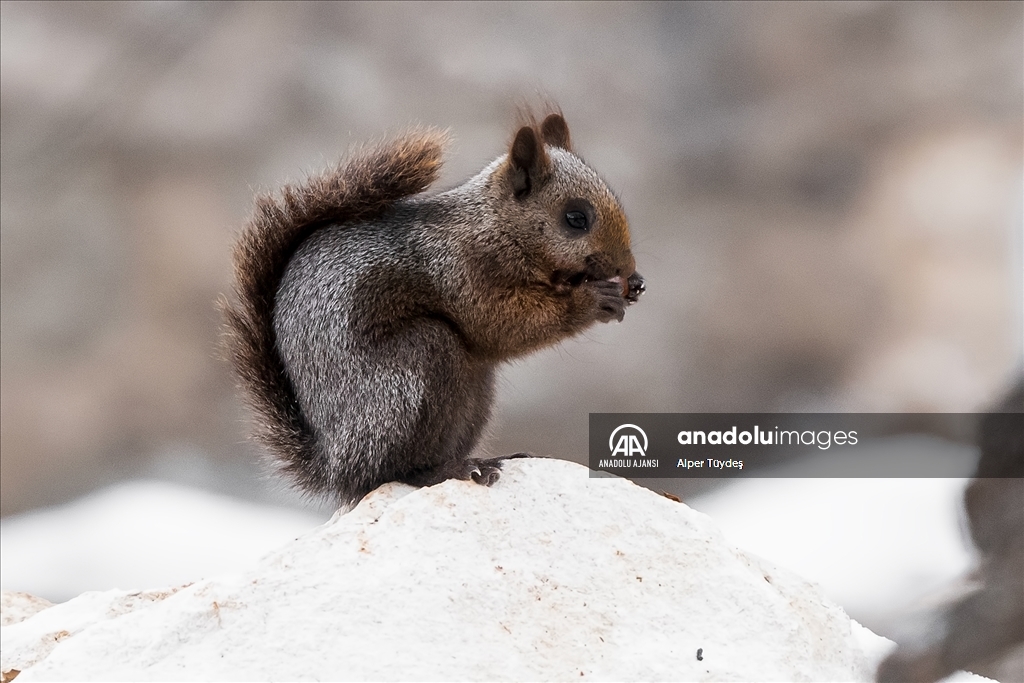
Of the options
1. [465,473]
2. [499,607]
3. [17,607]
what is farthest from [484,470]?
[17,607]

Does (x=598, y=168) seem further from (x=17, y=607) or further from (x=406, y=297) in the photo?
(x=17, y=607)

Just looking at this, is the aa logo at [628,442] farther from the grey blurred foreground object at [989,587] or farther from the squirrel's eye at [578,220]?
the grey blurred foreground object at [989,587]

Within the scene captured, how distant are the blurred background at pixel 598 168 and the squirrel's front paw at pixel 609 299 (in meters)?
0.52

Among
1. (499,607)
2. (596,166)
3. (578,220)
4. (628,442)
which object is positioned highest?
(596,166)

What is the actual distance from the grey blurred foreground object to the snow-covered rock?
74 millimetres

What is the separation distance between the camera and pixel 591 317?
5.73 feet

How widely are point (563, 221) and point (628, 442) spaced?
443 millimetres

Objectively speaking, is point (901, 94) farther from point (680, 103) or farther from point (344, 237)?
point (344, 237)

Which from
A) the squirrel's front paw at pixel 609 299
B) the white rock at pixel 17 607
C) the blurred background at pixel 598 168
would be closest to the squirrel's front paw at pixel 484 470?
the squirrel's front paw at pixel 609 299

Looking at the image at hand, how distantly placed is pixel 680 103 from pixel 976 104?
29.5 inches

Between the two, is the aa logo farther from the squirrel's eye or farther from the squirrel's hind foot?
the squirrel's eye

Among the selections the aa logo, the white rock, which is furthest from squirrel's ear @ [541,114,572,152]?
the white rock

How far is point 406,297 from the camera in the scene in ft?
5.46

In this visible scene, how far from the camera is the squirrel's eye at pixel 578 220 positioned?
1724 millimetres
